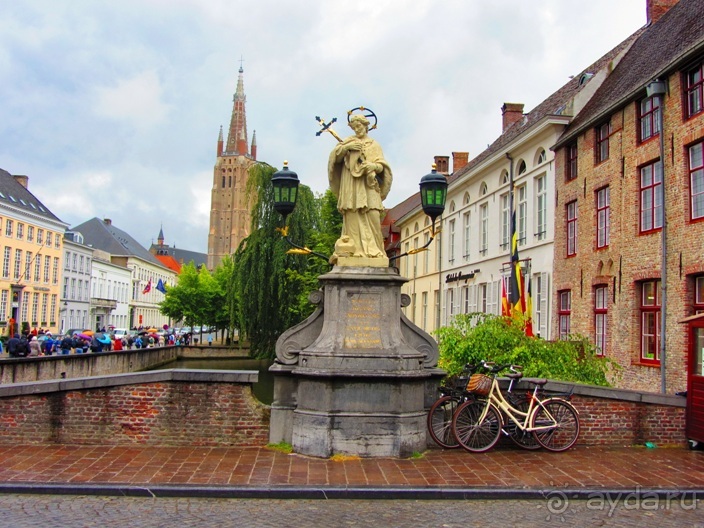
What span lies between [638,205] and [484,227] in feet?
42.3

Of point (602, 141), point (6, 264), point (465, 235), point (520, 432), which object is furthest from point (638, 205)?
point (6, 264)

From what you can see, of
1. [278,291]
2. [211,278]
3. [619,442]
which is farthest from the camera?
[211,278]

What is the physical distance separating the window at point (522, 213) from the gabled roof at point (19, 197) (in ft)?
132

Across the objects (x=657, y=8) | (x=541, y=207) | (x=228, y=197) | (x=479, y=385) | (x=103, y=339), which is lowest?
(x=103, y=339)

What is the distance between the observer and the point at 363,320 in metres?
9.45

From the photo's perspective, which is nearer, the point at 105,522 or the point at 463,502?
the point at 105,522

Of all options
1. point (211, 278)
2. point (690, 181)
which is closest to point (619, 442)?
point (690, 181)

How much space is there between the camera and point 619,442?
9930 mm

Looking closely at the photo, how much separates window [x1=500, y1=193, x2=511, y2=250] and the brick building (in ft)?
15.1

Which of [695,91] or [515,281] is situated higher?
[695,91]

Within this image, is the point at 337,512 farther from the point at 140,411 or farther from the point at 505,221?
the point at 505,221

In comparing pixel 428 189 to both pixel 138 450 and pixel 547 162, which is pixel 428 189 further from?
pixel 547 162

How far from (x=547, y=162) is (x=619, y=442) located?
51.5 ft

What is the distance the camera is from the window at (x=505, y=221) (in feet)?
91.1
